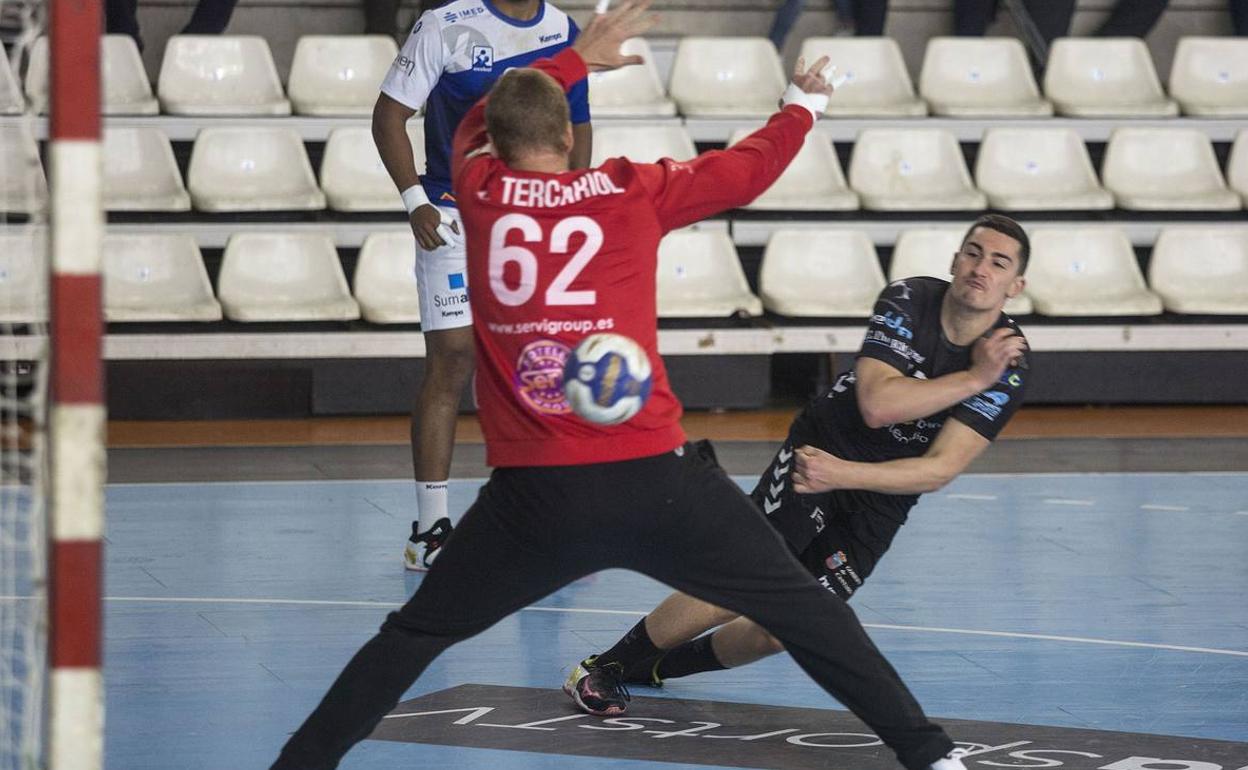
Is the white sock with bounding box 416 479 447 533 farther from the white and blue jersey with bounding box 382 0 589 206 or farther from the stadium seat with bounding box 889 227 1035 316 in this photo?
the stadium seat with bounding box 889 227 1035 316

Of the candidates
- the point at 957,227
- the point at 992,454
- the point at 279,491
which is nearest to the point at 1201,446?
the point at 992,454

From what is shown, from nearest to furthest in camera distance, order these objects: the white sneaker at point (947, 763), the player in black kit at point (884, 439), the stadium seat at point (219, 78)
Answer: the white sneaker at point (947, 763) → the player in black kit at point (884, 439) → the stadium seat at point (219, 78)

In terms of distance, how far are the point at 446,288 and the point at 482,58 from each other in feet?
2.76

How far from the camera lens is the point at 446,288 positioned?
256 inches

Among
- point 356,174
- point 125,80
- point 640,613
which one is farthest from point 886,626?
point 125,80

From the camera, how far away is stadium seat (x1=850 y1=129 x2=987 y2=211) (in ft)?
37.1

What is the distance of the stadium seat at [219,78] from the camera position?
1095 centimetres

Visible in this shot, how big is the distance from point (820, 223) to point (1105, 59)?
8.39 feet

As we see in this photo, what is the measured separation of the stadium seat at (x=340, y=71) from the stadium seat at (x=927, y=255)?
3381mm

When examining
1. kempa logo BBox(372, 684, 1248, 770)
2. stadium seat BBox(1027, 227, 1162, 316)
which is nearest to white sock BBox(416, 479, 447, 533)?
kempa logo BBox(372, 684, 1248, 770)

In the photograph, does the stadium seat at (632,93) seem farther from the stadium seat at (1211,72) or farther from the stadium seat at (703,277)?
the stadium seat at (1211,72)

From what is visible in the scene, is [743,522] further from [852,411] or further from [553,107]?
[852,411]

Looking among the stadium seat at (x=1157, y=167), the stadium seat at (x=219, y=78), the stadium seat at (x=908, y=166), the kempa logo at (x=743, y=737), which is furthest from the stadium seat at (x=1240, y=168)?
the kempa logo at (x=743, y=737)

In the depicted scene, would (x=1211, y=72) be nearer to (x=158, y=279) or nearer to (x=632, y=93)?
(x=632, y=93)
